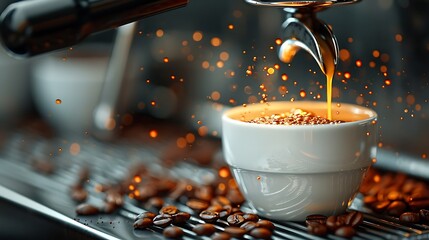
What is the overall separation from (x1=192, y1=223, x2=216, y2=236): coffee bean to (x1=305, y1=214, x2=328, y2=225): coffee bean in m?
0.08

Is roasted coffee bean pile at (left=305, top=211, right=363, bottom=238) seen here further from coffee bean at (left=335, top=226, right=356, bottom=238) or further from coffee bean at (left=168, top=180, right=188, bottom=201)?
coffee bean at (left=168, top=180, right=188, bottom=201)

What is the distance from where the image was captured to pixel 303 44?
0.63 metres

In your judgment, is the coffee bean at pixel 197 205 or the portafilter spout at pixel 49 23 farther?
the coffee bean at pixel 197 205

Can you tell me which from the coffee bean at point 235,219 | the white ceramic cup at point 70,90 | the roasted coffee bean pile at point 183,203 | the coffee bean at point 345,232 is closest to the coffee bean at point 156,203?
the roasted coffee bean pile at point 183,203

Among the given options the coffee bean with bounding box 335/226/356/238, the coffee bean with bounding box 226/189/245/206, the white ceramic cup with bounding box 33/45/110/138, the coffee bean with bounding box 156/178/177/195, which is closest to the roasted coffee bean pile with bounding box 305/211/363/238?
the coffee bean with bounding box 335/226/356/238

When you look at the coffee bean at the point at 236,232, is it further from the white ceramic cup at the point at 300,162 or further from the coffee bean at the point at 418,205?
the coffee bean at the point at 418,205

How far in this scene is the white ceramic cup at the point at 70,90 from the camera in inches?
43.5

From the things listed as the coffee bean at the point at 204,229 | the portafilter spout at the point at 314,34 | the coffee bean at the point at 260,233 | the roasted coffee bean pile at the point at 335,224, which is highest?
the portafilter spout at the point at 314,34

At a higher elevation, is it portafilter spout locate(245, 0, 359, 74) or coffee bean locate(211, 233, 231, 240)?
portafilter spout locate(245, 0, 359, 74)

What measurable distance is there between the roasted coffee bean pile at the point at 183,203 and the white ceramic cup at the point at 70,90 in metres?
0.24

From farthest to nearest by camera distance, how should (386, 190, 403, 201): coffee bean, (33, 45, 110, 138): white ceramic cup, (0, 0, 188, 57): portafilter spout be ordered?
(33, 45, 110, 138): white ceramic cup, (386, 190, 403, 201): coffee bean, (0, 0, 188, 57): portafilter spout

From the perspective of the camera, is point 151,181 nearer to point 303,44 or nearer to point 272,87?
point 272,87

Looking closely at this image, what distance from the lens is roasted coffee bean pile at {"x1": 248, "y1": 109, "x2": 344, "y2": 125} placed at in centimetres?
65

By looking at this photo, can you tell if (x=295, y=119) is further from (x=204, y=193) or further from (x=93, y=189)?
(x=93, y=189)
